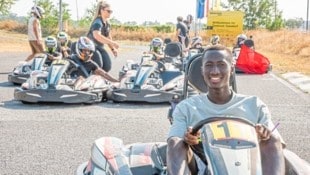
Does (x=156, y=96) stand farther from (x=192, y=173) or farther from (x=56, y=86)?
(x=192, y=173)

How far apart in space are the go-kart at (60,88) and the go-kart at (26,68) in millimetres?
1707

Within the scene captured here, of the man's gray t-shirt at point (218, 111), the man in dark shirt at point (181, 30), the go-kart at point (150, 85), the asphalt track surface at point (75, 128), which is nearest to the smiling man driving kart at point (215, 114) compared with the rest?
the man's gray t-shirt at point (218, 111)

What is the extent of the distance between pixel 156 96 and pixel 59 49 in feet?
12.5

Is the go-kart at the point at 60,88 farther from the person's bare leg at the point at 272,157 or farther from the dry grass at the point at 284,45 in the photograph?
the dry grass at the point at 284,45

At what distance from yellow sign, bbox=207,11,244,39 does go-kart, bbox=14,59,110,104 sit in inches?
991

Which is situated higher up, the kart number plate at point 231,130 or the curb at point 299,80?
the kart number plate at point 231,130

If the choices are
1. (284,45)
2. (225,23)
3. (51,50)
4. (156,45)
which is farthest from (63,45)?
(225,23)

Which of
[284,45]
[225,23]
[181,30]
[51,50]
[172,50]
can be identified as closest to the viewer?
[51,50]

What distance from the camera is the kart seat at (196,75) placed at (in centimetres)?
457

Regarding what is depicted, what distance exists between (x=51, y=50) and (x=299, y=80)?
5900 mm

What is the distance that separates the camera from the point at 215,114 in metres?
3.55

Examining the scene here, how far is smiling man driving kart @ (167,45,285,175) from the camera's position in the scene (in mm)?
3219

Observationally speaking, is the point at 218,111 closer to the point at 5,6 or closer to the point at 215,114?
the point at 215,114

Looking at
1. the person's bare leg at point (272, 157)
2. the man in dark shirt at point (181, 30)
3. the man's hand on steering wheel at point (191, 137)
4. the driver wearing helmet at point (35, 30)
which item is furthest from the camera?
the man in dark shirt at point (181, 30)
